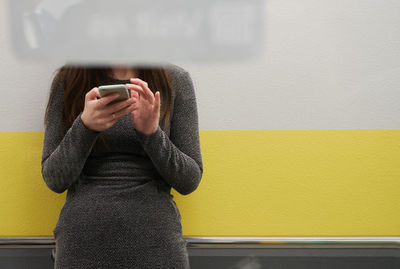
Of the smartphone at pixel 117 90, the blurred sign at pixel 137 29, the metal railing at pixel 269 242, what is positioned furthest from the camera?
the metal railing at pixel 269 242

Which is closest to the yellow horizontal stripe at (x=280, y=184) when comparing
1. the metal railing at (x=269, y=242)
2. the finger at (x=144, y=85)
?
the metal railing at (x=269, y=242)

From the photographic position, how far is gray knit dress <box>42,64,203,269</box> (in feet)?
2.03

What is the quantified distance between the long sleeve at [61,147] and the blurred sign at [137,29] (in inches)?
4.0

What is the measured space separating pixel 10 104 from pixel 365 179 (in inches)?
33.4

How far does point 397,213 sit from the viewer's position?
2.59 ft

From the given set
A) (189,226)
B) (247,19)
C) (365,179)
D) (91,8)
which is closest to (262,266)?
(189,226)

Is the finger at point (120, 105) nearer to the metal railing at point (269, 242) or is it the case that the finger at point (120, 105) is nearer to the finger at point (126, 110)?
the finger at point (126, 110)

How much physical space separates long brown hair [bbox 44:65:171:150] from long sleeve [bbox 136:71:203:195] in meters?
0.03

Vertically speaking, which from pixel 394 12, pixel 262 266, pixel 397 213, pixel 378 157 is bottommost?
pixel 262 266

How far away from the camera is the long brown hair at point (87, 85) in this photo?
2.27 feet

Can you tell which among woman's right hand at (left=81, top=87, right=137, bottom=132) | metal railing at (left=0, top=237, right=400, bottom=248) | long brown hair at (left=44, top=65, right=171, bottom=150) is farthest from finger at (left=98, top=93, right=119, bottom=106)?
metal railing at (left=0, top=237, right=400, bottom=248)

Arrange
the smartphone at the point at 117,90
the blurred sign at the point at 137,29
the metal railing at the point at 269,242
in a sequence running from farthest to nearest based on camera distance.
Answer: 1. the metal railing at the point at 269,242
2. the blurred sign at the point at 137,29
3. the smartphone at the point at 117,90

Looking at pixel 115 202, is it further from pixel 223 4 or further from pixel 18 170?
pixel 223 4

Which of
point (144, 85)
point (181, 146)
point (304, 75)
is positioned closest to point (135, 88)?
point (144, 85)
